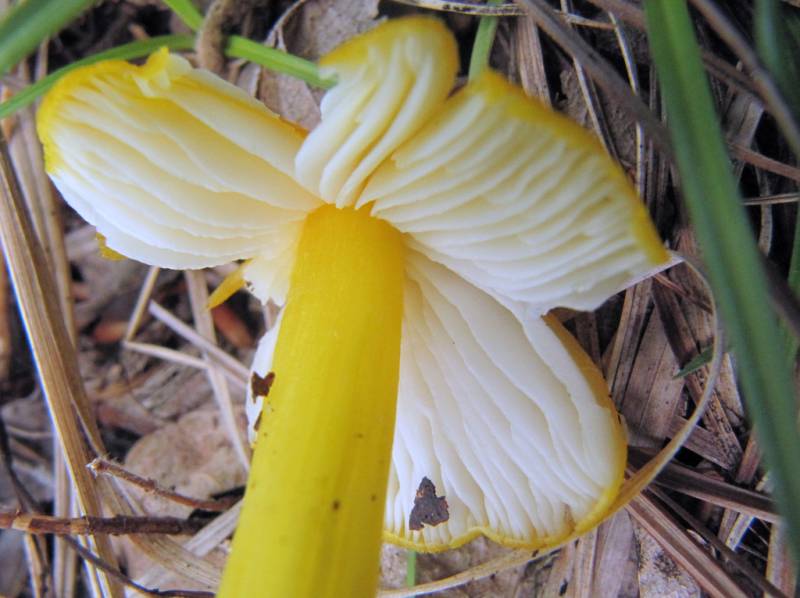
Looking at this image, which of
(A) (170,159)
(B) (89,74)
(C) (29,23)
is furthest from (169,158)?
(C) (29,23)

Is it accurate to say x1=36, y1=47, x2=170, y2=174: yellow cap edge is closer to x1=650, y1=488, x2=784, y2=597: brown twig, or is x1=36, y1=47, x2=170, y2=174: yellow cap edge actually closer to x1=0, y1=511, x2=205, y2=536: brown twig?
x1=0, y1=511, x2=205, y2=536: brown twig

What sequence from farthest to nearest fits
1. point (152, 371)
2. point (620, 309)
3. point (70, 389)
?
1. point (152, 371)
2. point (70, 389)
3. point (620, 309)

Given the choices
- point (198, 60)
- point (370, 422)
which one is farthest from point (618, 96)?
point (198, 60)

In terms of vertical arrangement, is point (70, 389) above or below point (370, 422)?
below

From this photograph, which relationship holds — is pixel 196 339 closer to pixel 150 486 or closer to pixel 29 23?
pixel 150 486

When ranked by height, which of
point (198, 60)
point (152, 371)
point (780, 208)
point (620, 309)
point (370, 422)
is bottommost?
point (152, 371)

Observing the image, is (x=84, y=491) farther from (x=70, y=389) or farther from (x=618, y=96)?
(x=618, y=96)

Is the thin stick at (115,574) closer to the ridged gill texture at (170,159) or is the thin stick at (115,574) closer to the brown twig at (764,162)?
the ridged gill texture at (170,159)
